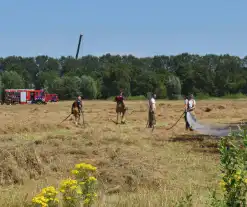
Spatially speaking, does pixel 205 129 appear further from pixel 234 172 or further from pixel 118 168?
pixel 234 172

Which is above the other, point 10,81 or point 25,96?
point 10,81

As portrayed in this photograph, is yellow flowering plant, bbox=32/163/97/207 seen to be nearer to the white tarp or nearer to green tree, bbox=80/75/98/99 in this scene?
the white tarp

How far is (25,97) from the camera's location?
6400 cm

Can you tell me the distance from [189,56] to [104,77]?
188ft

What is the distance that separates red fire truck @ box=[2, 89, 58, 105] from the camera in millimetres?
64000

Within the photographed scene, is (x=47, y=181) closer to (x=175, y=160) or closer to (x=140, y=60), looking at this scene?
(x=175, y=160)

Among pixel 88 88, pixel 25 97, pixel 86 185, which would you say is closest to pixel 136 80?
pixel 88 88

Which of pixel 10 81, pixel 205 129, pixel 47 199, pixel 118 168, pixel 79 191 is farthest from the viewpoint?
pixel 10 81

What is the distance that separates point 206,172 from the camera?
10.7 meters

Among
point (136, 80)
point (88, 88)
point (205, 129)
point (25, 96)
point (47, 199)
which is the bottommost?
point (205, 129)

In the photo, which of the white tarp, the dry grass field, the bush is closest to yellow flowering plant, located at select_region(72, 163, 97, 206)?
the dry grass field

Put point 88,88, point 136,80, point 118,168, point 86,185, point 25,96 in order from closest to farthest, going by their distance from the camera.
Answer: point 86,185, point 118,168, point 25,96, point 88,88, point 136,80

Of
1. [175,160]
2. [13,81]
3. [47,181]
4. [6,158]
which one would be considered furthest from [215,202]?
[13,81]

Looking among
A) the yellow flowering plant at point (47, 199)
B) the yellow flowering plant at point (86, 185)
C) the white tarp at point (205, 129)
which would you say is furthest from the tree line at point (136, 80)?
the yellow flowering plant at point (47, 199)
